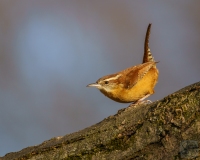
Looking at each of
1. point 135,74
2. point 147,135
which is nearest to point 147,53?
point 135,74

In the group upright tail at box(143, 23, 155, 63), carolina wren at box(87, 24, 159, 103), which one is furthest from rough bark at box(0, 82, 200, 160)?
upright tail at box(143, 23, 155, 63)

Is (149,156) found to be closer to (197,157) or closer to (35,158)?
(197,157)

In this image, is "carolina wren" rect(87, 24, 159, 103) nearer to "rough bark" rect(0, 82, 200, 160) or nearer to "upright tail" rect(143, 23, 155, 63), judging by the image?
"upright tail" rect(143, 23, 155, 63)

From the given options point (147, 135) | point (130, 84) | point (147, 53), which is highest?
point (147, 53)

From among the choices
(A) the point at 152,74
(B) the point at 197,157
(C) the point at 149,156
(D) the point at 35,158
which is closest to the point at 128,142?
(C) the point at 149,156

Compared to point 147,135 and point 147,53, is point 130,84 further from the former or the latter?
point 147,135

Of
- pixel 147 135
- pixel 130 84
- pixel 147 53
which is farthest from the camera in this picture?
pixel 147 53
